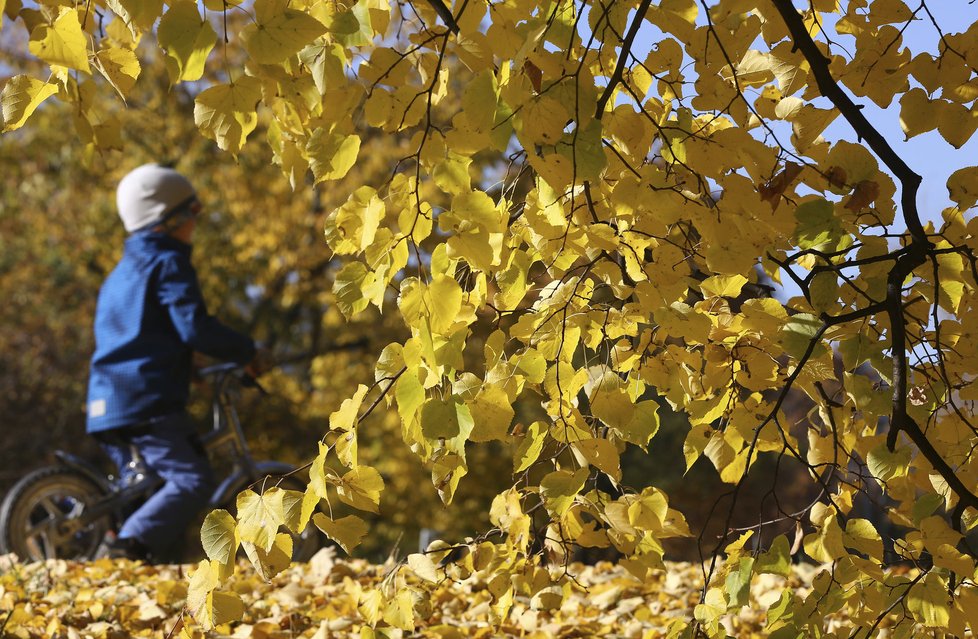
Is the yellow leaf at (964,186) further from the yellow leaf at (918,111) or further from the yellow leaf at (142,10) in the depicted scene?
the yellow leaf at (142,10)

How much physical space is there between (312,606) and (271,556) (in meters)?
1.51

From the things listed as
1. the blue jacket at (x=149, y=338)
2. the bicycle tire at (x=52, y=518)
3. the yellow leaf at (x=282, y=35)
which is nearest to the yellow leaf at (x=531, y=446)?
the yellow leaf at (x=282, y=35)

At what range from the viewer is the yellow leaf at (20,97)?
129 cm

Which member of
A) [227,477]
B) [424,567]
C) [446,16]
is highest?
[446,16]

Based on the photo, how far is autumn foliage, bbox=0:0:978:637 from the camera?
1253 millimetres

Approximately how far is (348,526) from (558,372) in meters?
0.37

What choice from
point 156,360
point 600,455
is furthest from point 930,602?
point 156,360

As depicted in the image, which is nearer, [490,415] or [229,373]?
[490,415]

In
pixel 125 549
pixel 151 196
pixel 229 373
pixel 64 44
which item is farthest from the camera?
pixel 229 373

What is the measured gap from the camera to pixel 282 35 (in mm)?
1188

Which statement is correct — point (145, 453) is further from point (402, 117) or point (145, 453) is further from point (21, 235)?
point (21, 235)

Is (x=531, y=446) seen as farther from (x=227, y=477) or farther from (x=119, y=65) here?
(x=227, y=477)

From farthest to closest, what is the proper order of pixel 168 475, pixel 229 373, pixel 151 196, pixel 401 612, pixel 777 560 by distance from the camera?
pixel 229 373 → pixel 151 196 → pixel 168 475 → pixel 401 612 → pixel 777 560

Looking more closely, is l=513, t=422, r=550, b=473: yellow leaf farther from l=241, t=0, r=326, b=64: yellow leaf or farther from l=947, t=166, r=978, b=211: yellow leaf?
l=947, t=166, r=978, b=211: yellow leaf
